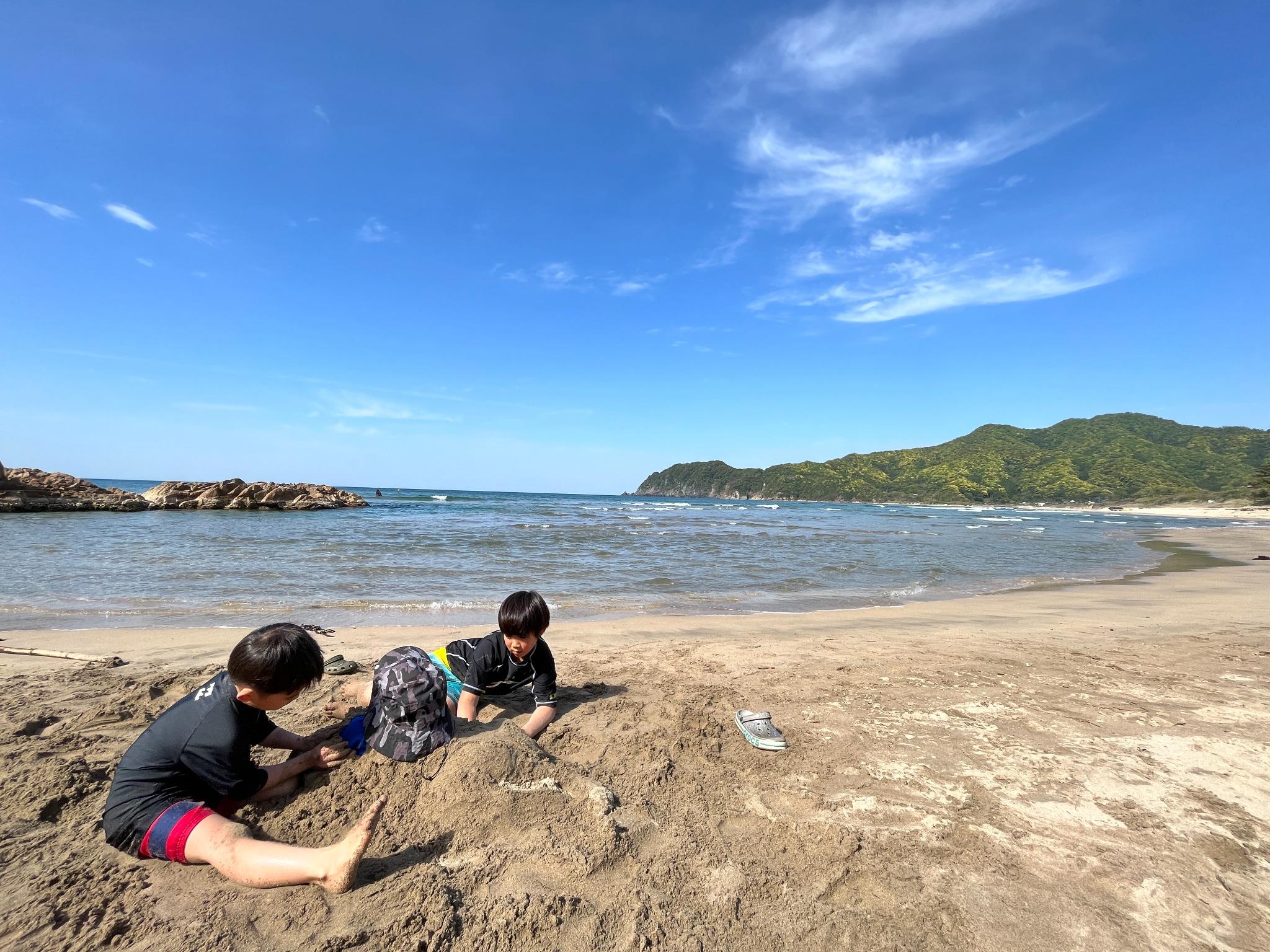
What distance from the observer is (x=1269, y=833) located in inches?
106

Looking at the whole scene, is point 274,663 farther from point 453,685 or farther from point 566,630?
point 566,630

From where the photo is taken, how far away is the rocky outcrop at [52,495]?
84.4 feet

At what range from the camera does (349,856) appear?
210 cm

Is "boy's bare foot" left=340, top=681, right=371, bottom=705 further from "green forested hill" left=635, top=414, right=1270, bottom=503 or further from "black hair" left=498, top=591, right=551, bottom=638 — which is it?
"green forested hill" left=635, top=414, right=1270, bottom=503

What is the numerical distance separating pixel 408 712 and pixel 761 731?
218cm

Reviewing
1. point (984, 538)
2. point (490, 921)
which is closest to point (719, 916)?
point (490, 921)

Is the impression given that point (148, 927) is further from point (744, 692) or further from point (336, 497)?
point (336, 497)

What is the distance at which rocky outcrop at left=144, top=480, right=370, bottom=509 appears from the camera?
32344 mm

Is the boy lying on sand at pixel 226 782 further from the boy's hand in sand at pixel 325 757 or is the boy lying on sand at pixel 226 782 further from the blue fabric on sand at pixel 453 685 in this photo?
the blue fabric on sand at pixel 453 685

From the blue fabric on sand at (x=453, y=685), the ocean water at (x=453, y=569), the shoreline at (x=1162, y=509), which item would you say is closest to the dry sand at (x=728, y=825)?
the blue fabric on sand at (x=453, y=685)

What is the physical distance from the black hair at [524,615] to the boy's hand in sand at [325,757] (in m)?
1.18

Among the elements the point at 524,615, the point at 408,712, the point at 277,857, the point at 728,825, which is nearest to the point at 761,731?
the point at 728,825

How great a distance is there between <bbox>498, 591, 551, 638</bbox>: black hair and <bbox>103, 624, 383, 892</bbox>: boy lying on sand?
1418 mm

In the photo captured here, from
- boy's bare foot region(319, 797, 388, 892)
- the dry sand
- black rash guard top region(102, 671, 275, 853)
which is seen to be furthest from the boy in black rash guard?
boy's bare foot region(319, 797, 388, 892)
